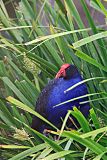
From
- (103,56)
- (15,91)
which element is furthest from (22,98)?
(103,56)

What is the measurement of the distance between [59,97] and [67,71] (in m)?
0.09

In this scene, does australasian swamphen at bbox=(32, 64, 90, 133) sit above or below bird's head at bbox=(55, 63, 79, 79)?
below

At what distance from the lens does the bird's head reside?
1574 mm

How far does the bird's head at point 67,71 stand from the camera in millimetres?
1574

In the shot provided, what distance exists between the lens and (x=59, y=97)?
5.14 ft

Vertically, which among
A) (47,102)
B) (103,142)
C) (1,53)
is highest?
(1,53)

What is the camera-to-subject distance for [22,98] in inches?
65.3

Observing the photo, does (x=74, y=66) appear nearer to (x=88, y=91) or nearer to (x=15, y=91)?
(x=88, y=91)

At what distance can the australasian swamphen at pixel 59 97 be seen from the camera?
5.12ft

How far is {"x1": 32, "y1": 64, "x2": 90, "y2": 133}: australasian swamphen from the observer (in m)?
1.56

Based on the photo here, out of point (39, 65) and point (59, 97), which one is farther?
point (39, 65)

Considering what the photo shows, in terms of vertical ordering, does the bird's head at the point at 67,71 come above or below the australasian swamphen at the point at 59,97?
above

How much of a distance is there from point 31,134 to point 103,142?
0.29 m

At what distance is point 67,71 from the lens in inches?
62.2
